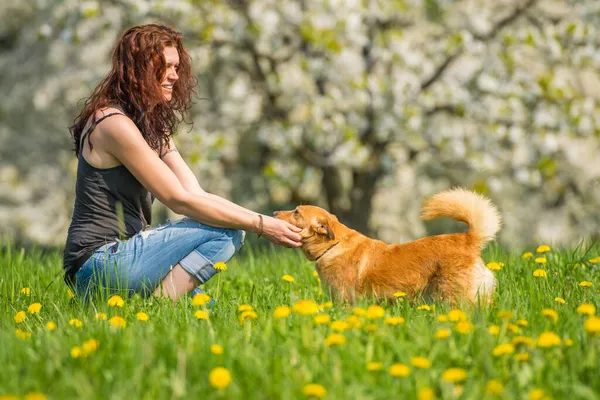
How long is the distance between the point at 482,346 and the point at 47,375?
1.37m

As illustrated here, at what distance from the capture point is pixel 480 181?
25.2 ft

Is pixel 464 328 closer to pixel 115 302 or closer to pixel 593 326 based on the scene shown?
pixel 593 326

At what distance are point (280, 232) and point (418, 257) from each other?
2.24 ft

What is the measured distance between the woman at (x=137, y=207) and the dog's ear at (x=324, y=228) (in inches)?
4.5

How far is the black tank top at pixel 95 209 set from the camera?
3.61 m

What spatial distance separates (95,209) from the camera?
144 inches

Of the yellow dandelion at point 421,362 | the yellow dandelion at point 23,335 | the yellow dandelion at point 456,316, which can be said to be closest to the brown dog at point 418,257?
the yellow dandelion at point 456,316

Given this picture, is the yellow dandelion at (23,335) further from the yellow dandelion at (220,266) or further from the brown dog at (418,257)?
the brown dog at (418,257)

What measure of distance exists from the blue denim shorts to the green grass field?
308 mm

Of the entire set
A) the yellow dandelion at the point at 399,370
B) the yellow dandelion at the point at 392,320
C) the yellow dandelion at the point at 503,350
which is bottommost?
the yellow dandelion at the point at 399,370

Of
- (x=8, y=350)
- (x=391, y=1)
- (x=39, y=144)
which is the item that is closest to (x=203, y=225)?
(x=8, y=350)

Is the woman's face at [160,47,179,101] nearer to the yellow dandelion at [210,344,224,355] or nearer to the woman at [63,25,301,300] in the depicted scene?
the woman at [63,25,301,300]

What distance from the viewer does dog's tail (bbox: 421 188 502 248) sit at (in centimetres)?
364

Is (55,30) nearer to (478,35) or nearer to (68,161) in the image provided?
(68,161)
